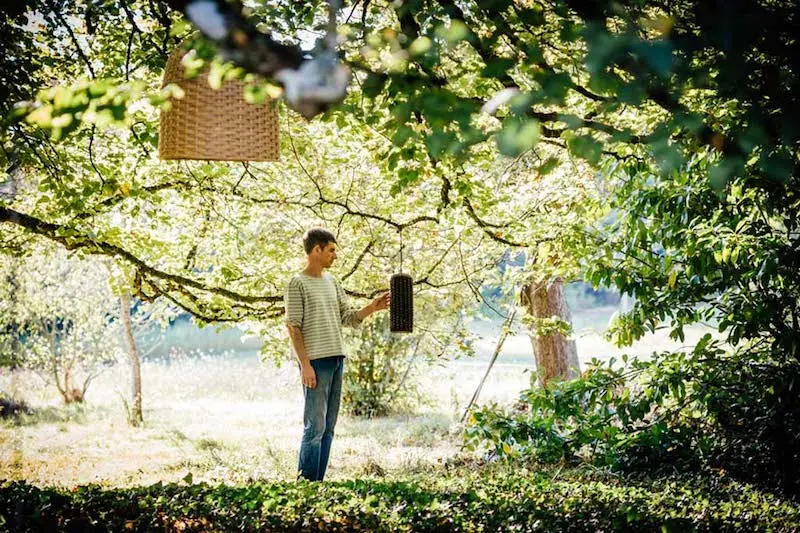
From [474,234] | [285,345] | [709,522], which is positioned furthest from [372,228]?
[709,522]

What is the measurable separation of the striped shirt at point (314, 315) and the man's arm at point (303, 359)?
38 mm

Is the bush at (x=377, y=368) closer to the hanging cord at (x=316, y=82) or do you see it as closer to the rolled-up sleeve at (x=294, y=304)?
the rolled-up sleeve at (x=294, y=304)

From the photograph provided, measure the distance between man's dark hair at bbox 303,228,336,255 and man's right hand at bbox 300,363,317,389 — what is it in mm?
845

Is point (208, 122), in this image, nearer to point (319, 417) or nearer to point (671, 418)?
point (319, 417)

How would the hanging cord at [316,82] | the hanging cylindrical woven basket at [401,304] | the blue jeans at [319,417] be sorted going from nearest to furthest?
the hanging cord at [316,82] → the blue jeans at [319,417] → the hanging cylindrical woven basket at [401,304]

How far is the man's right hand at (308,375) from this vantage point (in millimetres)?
4957

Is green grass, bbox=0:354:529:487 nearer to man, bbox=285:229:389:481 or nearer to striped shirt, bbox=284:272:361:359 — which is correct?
man, bbox=285:229:389:481

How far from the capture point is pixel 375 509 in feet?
11.2

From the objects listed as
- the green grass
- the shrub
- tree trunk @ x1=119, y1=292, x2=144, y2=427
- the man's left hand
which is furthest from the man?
tree trunk @ x1=119, y1=292, x2=144, y2=427

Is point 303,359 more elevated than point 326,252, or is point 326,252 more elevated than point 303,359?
point 326,252

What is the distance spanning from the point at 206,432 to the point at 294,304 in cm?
582

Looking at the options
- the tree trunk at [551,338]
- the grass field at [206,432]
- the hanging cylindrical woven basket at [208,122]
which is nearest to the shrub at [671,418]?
the grass field at [206,432]

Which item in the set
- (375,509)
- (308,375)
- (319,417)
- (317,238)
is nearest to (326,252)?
(317,238)

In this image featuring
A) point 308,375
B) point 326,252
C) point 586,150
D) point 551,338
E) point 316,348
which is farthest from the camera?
point 551,338
